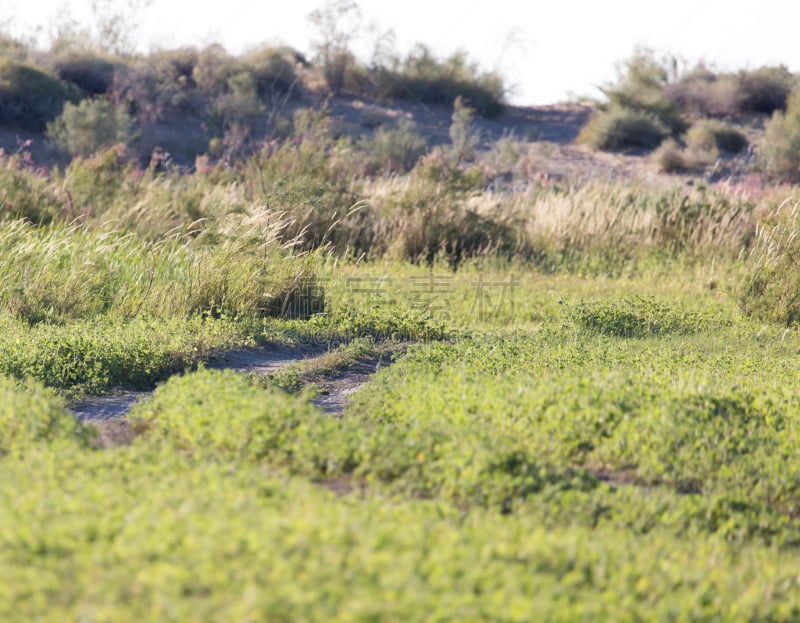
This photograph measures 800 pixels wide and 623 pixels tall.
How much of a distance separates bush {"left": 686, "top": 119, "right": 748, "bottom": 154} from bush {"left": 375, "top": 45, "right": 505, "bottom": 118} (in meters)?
8.40

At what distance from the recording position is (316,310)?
10.2 m

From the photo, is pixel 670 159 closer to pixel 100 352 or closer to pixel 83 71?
pixel 83 71

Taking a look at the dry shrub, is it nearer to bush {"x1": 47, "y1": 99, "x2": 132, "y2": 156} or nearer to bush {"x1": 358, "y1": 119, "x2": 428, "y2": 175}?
bush {"x1": 47, "y1": 99, "x2": 132, "y2": 156}

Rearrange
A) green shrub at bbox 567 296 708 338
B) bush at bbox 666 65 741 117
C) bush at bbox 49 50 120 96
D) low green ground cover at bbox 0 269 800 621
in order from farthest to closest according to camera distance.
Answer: bush at bbox 666 65 741 117 < bush at bbox 49 50 120 96 < green shrub at bbox 567 296 708 338 < low green ground cover at bbox 0 269 800 621

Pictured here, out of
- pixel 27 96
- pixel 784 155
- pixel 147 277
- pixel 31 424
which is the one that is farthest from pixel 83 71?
pixel 31 424

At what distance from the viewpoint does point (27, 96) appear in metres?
28.8

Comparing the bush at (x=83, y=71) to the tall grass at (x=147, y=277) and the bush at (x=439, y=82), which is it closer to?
the bush at (x=439, y=82)

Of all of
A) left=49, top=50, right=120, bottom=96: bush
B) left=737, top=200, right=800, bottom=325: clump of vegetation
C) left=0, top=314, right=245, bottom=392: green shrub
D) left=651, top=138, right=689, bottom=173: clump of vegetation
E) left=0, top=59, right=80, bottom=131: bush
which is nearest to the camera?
left=0, top=314, right=245, bottom=392: green shrub

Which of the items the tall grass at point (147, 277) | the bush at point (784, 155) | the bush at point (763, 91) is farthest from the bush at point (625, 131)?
the tall grass at point (147, 277)

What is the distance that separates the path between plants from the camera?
5.82 m

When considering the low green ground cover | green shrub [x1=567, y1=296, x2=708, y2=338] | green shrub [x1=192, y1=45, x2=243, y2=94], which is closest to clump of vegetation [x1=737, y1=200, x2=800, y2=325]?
green shrub [x1=567, y1=296, x2=708, y2=338]

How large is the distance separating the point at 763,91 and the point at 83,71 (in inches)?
969

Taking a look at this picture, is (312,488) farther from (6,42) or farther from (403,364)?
(6,42)

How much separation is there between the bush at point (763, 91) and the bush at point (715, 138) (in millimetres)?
5391
